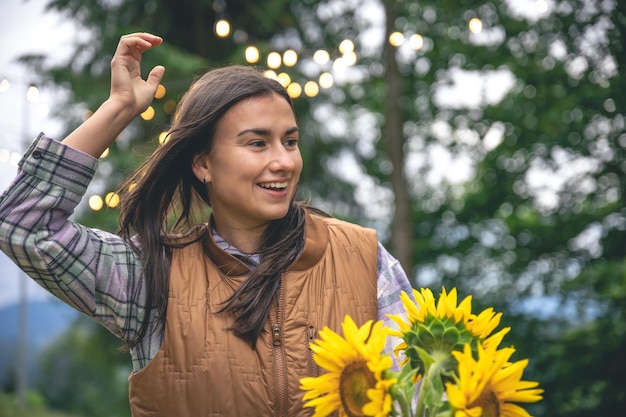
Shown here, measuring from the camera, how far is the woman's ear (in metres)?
2.05

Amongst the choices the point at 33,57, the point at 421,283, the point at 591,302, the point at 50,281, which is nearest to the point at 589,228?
the point at 591,302

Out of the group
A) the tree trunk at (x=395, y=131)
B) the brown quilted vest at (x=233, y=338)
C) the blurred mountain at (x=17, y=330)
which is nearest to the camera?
the brown quilted vest at (x=233, y=338)

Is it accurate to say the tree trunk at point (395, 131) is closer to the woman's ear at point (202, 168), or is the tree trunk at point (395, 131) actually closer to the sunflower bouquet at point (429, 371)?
the woman's ear at point (202, 168)

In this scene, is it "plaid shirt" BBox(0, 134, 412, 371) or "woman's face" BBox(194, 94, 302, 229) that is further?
"woman's face" BBox(194, 94, 302, 229)

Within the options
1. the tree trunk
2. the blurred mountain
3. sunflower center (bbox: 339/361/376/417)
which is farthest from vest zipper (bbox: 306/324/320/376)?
the blurred mountain

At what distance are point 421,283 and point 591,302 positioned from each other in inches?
66.6

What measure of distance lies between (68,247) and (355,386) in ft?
2.61

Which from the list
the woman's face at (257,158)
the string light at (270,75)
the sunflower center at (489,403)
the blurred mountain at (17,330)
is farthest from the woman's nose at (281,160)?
the blurred mountain at (17,330)

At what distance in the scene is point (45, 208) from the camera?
5.48ft

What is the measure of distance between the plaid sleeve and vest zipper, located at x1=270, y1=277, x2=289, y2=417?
348 millimetres

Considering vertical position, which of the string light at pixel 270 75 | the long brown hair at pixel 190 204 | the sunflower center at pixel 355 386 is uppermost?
the string light at pixel 270 75

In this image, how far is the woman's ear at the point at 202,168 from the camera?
2049mm

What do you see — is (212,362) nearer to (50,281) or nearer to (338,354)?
(50,281)

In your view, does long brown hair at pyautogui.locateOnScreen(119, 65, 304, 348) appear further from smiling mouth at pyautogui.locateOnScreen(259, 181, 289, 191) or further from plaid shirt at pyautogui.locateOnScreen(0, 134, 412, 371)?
smiling mouth at pyautogui.locateOnScreen(259, 181, 289, 191)
